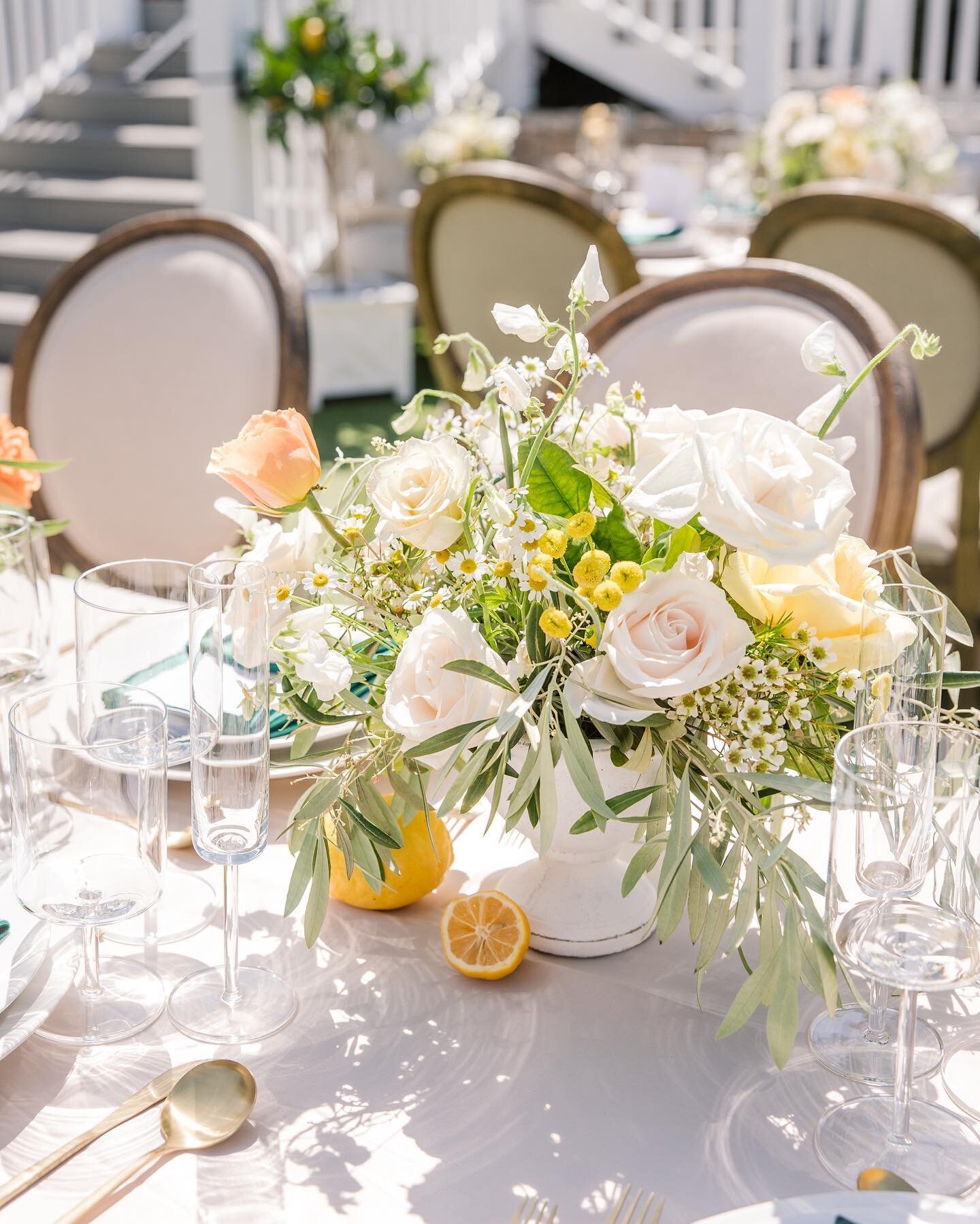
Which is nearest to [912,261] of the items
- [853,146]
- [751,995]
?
[853,146]

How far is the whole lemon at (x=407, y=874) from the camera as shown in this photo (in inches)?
38.6

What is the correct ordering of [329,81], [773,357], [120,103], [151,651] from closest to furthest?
[151,651] → [773,357] → [329,81] → [120,103]

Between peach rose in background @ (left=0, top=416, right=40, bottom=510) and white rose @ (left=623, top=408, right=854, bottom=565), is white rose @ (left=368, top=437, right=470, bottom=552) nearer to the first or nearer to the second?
white rose @ (left=623, top=408, right=854, bottom=565)

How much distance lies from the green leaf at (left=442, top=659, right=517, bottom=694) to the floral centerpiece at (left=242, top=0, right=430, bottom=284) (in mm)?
4483

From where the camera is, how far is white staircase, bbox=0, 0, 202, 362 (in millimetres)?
5898

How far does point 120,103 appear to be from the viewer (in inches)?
254

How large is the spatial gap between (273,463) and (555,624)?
21 centimetres

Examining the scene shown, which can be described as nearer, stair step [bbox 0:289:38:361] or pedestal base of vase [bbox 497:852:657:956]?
pedestal base of vase [bbox 497:852:657:956]

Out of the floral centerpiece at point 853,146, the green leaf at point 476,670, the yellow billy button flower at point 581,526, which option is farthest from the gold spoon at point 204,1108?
the floral centerpiece at point 853,146

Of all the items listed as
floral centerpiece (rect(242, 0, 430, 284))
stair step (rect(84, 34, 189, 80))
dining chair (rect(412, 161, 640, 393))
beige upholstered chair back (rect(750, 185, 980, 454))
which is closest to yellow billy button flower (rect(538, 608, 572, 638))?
beige upholstered chair back (rect(750, 185, 980, 454))

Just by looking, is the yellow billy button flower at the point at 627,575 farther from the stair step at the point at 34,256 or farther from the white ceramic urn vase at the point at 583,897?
the stair step at the point at 34,256

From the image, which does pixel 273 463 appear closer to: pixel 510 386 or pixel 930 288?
pixel 510 386

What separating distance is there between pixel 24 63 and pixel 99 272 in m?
5.17

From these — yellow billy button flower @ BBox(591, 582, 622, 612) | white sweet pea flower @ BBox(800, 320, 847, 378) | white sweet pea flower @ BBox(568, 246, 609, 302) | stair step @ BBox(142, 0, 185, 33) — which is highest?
stair step @ BBox(142, 0, 185, 33)
